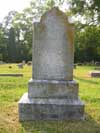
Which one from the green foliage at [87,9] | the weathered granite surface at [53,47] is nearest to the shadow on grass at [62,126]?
the weathered granite surface at [53,47]

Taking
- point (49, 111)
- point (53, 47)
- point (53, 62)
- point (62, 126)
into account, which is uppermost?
point (53, 47)

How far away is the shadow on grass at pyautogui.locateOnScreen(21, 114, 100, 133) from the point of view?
600cm

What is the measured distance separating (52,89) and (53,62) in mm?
579

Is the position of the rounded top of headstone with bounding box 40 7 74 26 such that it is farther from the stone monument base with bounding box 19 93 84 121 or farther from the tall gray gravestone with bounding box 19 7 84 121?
the stone monument base with bounding box 19 93 84 121

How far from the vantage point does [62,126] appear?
6293 millimetres

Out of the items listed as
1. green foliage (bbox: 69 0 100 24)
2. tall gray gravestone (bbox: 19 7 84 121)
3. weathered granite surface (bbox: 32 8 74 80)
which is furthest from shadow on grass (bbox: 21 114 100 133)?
green foliage (bbox: 69 0 100 24)

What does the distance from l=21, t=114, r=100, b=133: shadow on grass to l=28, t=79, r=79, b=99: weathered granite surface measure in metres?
0.64

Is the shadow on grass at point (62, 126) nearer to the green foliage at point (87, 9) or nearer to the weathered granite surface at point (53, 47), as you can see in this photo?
the weathered granite surface at point (53, 47)

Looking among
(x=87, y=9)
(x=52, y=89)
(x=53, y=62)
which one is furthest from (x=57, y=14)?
(x=87, y=9)

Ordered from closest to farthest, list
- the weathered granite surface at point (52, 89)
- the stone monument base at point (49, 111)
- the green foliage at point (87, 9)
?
the stone monument base at point (49, 111)
the weathered granite surface at point (52, 89)
the green foliage at point (87, 9)

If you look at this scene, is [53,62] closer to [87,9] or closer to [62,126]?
[62,126]

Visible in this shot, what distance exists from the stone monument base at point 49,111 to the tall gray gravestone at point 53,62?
0.46 feet

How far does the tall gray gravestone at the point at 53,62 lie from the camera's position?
23.1 feet

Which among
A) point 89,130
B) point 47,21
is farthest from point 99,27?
point 89,130
